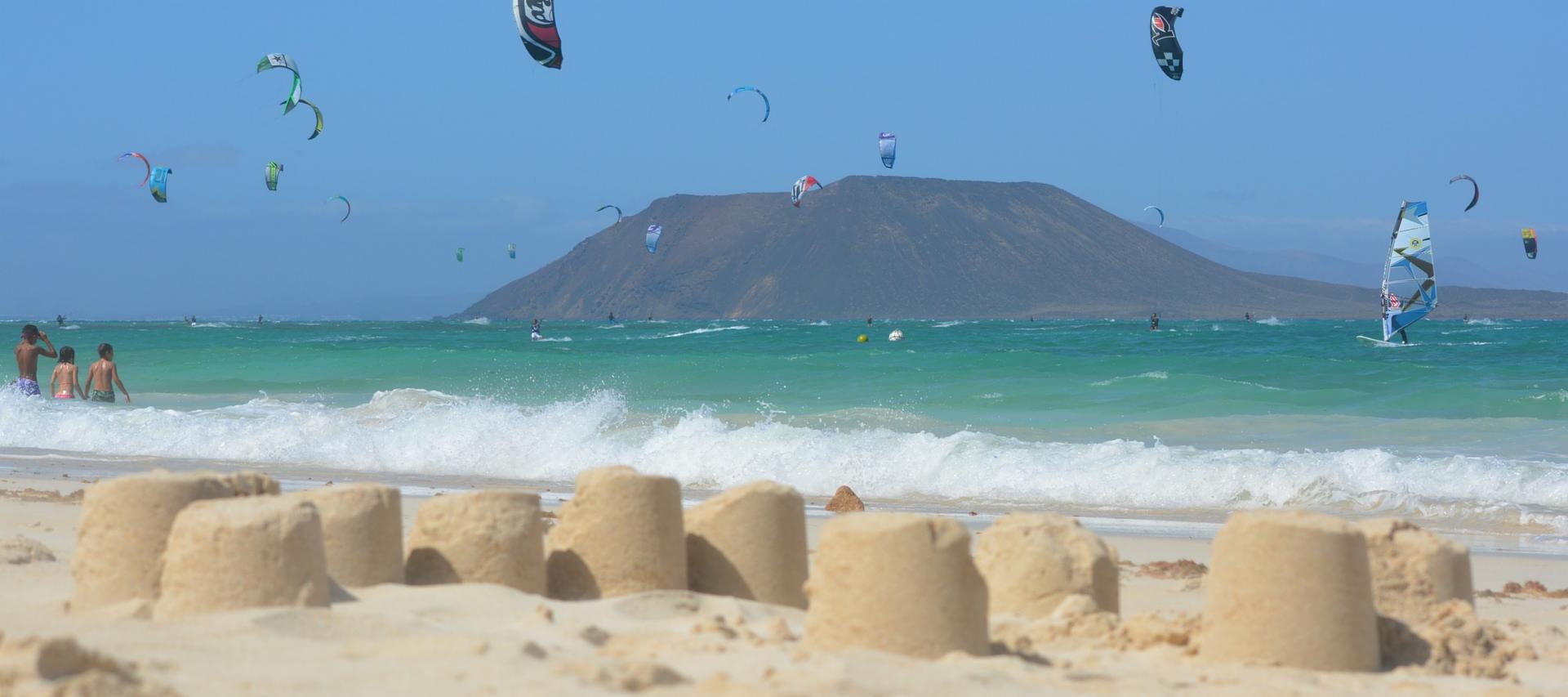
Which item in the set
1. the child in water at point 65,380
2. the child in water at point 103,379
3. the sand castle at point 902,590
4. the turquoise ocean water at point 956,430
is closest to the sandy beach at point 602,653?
the sand castle at point 902,590

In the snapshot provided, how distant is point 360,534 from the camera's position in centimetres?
516

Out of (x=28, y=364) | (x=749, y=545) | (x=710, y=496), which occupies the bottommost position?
(x=710, y=496)

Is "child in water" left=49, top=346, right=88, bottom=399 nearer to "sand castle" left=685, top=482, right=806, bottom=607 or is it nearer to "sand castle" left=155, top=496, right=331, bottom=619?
"sand castle" left=685, top=482, right=806, bottom=607

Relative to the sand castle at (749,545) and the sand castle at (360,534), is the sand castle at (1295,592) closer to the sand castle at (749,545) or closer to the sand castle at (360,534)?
the sand castle at (749,545)

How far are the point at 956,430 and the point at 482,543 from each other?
41.4 feet

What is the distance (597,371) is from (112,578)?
2573cm

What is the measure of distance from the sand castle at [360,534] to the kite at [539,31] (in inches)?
460

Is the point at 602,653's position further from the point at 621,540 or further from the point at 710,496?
the point at 710,496

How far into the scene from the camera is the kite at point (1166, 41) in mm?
23672

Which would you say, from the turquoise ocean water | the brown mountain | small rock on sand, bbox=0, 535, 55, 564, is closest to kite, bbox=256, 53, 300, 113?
the turquoise ocean water

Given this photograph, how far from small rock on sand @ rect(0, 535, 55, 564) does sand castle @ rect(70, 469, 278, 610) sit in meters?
1.61

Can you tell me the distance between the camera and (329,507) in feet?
17.0

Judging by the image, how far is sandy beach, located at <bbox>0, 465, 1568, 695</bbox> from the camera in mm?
3797

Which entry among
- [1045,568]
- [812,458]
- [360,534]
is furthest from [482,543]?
[812,458]
